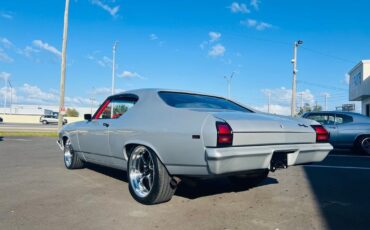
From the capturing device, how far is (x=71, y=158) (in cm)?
612

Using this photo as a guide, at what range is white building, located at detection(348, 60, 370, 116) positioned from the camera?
27766 millimetres

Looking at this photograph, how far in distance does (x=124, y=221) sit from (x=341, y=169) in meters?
5.20

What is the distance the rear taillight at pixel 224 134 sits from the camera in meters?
3.19

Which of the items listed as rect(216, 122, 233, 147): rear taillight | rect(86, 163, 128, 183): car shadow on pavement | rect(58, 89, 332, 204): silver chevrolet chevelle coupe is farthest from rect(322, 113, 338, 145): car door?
rect(216, 122, 233, 147): rear taillight

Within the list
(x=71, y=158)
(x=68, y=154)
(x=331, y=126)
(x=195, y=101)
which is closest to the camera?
(x=195, y=101)

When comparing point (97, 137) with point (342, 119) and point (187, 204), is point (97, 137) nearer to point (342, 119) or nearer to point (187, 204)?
point (187, 204)

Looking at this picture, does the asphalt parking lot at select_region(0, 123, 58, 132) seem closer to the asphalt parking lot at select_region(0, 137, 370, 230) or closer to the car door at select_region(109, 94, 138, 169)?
the asphalt parking lot at select_region(0, 137, 370, 230)

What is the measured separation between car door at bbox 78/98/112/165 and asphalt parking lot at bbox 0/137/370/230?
420 millimetres

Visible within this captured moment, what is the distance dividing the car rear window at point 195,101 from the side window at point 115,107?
55cm

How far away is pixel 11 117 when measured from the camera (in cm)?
5275

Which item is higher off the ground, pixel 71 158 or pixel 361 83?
pixel 361 83

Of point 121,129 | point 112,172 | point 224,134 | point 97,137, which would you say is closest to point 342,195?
point 224,134

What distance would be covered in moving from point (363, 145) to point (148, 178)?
838 cm

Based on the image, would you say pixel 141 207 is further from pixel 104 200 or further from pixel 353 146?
pixel 353 146
